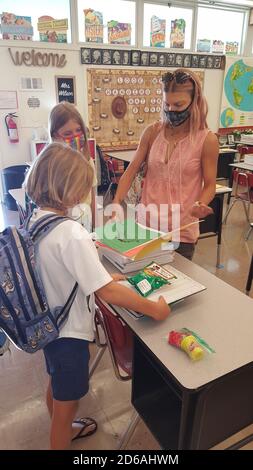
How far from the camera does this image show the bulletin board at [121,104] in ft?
16.6

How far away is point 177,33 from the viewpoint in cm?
545

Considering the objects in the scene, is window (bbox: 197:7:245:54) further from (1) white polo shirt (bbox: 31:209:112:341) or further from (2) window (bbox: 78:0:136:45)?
(1) white polo shirt (bbox: 31:209:112:341)

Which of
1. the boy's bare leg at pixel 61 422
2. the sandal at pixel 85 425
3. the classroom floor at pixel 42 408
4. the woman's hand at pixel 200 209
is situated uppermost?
the woman's hand at pixel 200 209

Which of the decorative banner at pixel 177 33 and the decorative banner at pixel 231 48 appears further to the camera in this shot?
the decorative banner at pixel 231 48

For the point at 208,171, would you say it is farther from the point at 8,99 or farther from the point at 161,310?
the point at 8,99

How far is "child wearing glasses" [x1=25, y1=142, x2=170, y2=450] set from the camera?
3.02 feet

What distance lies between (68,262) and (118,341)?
1.60 feet

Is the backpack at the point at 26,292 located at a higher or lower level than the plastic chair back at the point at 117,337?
higher

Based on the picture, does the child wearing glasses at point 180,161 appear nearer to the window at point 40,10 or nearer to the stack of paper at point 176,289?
the stack of paper at point 176,289

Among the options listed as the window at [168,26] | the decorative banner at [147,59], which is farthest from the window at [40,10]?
the window at [168,26]

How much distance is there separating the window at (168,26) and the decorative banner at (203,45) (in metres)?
0.20

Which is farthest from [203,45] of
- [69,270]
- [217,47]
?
[69,270]
